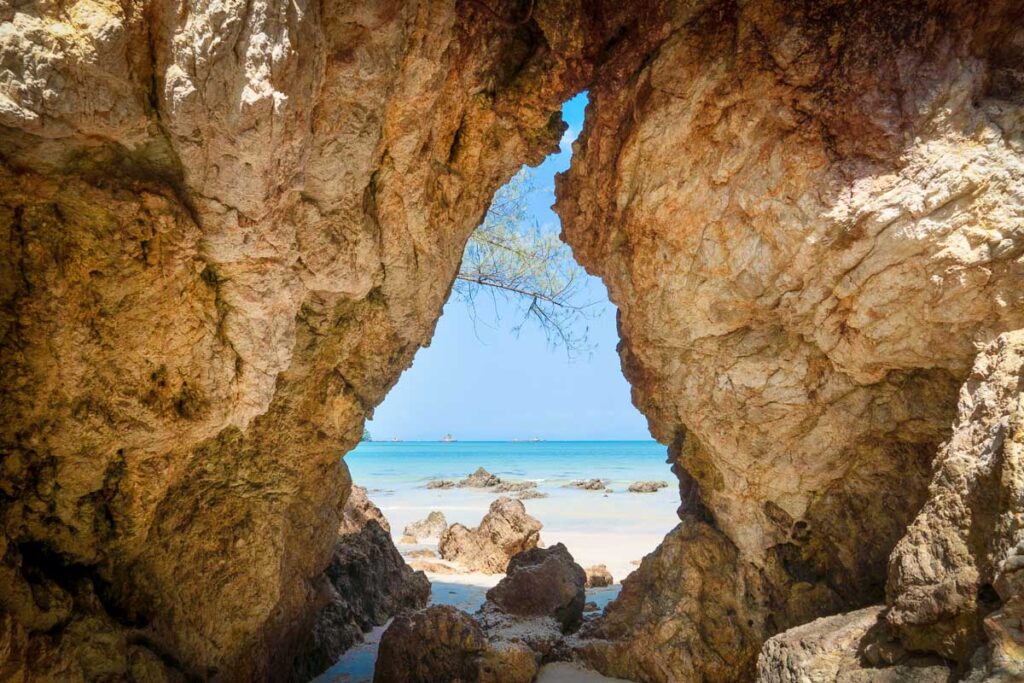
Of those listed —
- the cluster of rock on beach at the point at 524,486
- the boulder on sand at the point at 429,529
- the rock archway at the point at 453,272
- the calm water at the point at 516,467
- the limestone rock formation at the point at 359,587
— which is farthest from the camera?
the calm water at the point at 516,467

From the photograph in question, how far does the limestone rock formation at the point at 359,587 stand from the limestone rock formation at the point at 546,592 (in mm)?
1214

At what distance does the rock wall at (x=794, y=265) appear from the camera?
3.16 m

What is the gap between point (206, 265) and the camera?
9.89 ft

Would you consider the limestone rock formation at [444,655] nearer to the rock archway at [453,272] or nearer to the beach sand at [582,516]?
the rock archway at [453,272]

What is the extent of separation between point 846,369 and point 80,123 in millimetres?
3881

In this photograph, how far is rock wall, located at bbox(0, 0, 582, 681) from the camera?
2.50 meters

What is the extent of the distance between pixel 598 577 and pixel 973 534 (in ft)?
18.6

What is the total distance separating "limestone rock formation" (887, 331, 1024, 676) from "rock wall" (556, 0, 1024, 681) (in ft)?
1.47

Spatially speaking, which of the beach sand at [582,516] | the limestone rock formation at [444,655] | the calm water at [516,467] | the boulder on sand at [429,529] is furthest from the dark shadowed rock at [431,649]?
the calm water at [516,467]

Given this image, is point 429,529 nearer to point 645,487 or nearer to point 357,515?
point 357,515

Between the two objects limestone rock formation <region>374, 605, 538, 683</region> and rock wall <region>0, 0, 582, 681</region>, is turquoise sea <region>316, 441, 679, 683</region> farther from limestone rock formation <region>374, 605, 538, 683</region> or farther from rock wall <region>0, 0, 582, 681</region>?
rock wall <region>0, 0, 582, 681</region>

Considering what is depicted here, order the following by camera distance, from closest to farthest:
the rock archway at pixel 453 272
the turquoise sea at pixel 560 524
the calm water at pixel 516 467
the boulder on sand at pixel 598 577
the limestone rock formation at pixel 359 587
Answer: the rock archway at pixel 453 272
the limestone rock formation at pixel 359 587
the turquoise sea at pixel 560 524
the boulder on sand at pixel 598 577
the calm water at pixel 516 467

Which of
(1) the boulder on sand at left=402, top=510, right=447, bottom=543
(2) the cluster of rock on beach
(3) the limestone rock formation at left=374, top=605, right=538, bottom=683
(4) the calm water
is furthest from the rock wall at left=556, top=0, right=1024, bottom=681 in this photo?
(4) the calm water

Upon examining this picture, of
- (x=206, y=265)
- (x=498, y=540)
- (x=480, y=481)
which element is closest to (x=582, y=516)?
(x=498, y=540)
